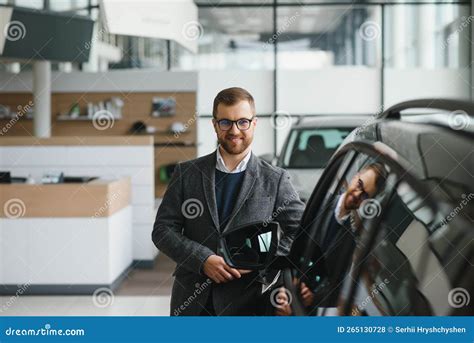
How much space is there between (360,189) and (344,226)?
0.32ft

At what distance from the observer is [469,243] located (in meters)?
0.85

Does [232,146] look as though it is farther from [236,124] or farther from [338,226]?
[338,226]

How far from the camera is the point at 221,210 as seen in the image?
1.67 metres

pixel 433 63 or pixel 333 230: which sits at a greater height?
pixel 433 63

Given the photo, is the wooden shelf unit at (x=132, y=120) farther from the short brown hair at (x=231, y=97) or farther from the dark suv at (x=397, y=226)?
the dark suv at (x=397, y=226)

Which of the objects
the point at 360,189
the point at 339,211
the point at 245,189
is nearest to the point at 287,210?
the point at 245,189

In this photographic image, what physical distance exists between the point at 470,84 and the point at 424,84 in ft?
1.77

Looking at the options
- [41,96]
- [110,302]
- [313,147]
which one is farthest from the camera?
[41,96]

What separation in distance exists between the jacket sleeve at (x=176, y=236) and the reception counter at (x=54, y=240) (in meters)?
3.49

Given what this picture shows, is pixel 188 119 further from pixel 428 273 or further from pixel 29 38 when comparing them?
pixel 428 273

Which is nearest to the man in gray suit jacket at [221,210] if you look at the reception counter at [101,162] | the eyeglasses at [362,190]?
the eyeglasses at [362,190]

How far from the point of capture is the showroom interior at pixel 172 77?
20.4 feet

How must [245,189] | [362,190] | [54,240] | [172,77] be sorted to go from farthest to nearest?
[172,77] < [54,240] < [245,189] < [362,190]

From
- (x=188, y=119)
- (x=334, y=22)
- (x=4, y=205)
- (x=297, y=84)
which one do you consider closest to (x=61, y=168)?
(x=4, y=205)
